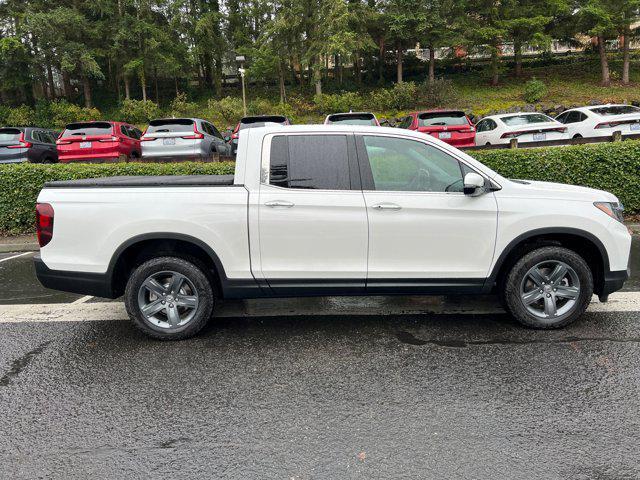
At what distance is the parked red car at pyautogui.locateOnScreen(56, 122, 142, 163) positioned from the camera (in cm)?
1301

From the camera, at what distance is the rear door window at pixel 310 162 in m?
4.43

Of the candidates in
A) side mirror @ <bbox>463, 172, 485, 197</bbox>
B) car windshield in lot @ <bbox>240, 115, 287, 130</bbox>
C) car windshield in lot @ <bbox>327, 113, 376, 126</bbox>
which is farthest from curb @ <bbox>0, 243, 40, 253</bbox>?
side mirror @ <bbox>463, 172, 485, 197</bbox>

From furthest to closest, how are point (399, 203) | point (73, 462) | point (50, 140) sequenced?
point (50, 140), point (399, 203), point (73, 462)

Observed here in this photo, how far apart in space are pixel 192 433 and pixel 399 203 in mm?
2450

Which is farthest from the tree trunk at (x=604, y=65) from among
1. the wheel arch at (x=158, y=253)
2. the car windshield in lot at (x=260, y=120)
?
the wheel arch at (x=158, y=253)

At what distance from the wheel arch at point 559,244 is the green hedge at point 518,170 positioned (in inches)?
181

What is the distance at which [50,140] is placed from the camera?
52.9ft

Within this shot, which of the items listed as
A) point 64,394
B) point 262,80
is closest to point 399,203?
point 64,394

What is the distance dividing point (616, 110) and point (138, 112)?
A: 23.6 metres

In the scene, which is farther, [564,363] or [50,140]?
[50,140]

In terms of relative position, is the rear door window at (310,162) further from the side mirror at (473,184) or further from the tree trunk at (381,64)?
the tree trunk at (381,64)

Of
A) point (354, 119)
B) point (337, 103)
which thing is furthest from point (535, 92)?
point (354, 119)

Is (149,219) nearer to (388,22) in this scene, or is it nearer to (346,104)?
(346,104)

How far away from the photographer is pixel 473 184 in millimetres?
4246
